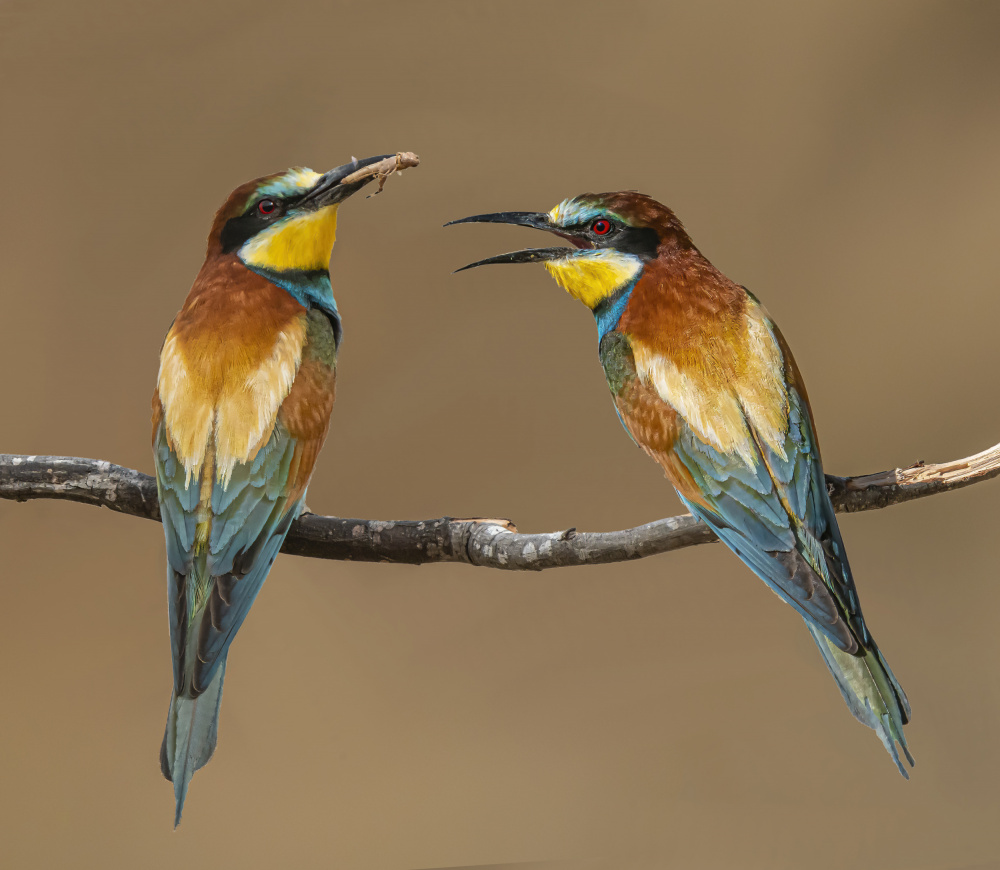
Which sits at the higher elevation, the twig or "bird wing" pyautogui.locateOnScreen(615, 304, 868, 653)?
the twig

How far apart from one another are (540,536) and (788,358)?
1.62ft

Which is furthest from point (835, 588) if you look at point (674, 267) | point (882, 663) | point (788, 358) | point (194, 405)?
point (194, 405)

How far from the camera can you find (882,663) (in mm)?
1357

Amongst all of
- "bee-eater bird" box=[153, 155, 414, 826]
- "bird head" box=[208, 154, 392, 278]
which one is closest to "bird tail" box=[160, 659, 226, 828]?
"bee-eater bird" box=[153, 155, 414, 826]

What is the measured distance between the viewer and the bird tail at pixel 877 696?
1.34 meters

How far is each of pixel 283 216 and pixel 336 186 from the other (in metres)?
0.11

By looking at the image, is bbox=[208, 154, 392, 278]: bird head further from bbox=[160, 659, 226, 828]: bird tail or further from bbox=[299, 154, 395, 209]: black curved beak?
bbox=[160, 659, 226, 828]: bird tail

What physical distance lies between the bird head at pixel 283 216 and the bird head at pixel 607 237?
1.09ft

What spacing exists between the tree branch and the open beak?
1.54ft

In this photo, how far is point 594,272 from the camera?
163 cm

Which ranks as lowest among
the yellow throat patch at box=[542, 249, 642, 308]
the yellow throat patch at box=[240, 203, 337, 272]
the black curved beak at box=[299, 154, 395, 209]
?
the yellow throat patch at box=[542, 249, 642, 308]

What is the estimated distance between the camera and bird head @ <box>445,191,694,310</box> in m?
1.60

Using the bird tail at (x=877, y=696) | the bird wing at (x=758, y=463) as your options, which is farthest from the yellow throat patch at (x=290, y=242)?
the bird tail at (x=877, y=696)

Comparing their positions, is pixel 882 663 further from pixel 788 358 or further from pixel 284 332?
pixel 284 332
